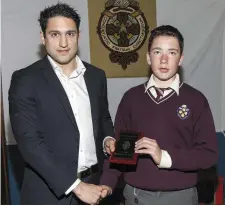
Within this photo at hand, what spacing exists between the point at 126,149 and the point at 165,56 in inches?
16.8

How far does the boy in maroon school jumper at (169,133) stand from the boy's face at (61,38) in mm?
348

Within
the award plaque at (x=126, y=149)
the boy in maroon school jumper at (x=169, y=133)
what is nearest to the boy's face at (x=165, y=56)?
the boy in maroon school jumper at (x=169, y=133)

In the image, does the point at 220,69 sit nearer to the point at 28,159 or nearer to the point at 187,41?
the point at 187,41

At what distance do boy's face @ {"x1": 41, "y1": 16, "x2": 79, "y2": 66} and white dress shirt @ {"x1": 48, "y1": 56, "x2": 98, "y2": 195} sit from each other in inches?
3.0

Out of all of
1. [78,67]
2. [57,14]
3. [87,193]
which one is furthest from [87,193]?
[57,14]

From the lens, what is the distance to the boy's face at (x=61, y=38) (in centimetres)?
162

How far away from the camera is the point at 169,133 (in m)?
1.61

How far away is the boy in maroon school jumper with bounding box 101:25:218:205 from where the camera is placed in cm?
158

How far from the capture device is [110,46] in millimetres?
2738

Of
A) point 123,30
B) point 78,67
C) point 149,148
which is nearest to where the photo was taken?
point 149,148

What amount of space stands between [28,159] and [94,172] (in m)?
0.34

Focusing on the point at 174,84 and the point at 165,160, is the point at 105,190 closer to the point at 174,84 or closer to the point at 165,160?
the point at 165,160

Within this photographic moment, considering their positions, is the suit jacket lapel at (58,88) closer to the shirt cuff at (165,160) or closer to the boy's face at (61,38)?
the boy's face at (61,38)

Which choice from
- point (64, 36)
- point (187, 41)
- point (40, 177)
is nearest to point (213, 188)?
point (187, 41)
